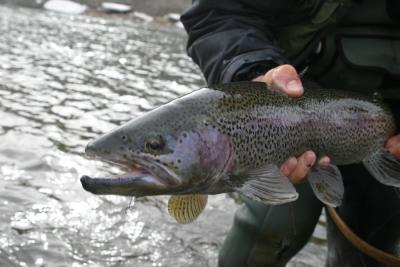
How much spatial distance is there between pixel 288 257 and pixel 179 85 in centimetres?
659

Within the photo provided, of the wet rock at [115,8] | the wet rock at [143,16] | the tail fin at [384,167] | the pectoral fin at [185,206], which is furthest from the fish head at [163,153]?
the wet rock at [115,8]

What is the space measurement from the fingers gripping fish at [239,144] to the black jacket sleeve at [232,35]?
251 millimetres

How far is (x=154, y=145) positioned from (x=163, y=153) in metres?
0.04

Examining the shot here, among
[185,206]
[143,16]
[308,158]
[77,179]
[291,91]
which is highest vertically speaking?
[291,91]

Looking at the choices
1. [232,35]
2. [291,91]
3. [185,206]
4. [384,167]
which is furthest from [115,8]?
[185,206]

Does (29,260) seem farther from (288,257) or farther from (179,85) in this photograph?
(179,85)

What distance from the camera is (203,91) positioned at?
1.98 m

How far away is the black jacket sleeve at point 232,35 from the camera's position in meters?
2.36

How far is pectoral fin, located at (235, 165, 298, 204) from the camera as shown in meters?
1.89

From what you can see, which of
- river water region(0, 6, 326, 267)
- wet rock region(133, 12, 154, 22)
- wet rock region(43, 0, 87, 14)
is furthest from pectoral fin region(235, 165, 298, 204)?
wet rock region(133, 12, 154, 22)

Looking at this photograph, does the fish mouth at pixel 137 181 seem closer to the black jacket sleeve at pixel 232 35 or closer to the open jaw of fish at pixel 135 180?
the open jaw of fish at pixel 135 180

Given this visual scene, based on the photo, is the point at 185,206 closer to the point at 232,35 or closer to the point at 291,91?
the point at 291,91

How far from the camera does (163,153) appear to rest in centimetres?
175

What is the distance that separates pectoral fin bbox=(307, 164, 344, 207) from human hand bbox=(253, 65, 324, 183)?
0.09 meters
